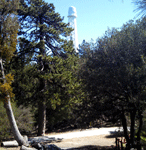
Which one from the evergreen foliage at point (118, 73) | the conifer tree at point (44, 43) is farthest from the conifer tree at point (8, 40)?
the evergreen foliage at point (118, 73)

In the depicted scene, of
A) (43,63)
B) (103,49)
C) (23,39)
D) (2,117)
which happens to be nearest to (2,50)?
(23,39)

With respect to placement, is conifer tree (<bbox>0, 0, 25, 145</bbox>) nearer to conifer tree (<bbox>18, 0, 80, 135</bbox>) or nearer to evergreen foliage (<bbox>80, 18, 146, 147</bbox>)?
conifer tree (<bbox>18, 0, 80, 135</bbox>)

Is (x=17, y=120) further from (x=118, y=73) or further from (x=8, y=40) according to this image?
(x=118, y=73)

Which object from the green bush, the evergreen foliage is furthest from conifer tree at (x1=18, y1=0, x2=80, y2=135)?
the evergreen foliage

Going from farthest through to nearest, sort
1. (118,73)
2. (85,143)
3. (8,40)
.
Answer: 1. (85,143)
2. (8,40)
3. (118,73)

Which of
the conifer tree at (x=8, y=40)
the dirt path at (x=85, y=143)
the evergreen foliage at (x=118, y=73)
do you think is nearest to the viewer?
the evergreen foliage at (x=118, y=73)

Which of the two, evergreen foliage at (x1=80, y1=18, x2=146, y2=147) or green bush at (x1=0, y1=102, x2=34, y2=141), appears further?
green bush at (x1=0, y1=102, x2=34, y2=141)

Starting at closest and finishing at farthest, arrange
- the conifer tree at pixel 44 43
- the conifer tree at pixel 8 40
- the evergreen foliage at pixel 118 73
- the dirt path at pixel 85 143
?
the evergreen foliage at pixel 118 73
the conifer tree at pixel 8 40
the dirt path at pixel 85 143
the conifer tree at pixel 44 43

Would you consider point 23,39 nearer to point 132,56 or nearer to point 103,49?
point 103,49

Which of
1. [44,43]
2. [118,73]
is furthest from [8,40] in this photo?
[118,73]

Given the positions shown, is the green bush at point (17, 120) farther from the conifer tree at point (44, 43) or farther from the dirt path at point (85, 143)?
the dirt path at point (85, 143)

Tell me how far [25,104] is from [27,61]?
361 cm

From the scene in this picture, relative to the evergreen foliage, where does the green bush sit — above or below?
below

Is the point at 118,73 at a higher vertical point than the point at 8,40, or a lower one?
lower
